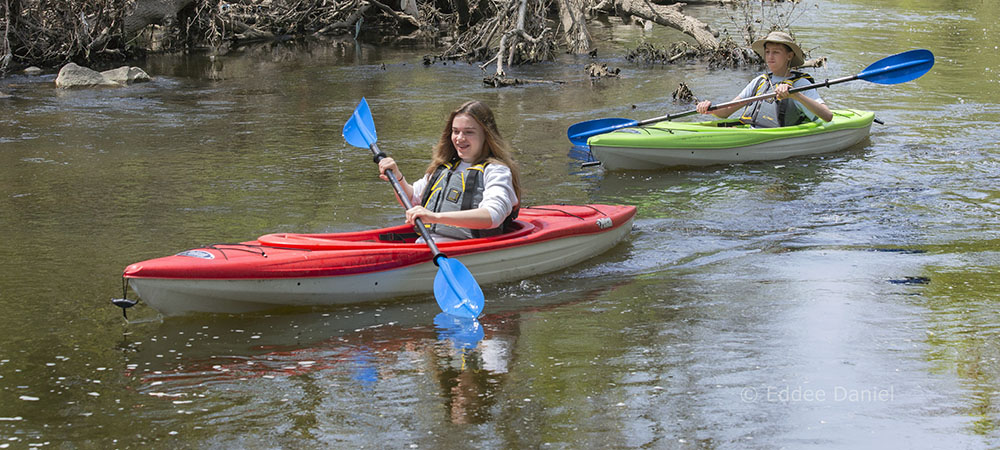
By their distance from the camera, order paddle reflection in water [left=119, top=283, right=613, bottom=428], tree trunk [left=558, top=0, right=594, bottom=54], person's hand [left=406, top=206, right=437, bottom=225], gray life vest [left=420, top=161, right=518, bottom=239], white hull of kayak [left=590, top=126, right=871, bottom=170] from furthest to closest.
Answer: tree trunk [left=558, top=0, right=594, bottom=54]
white hull of kayak [left=590, top=126, right=871, bottom=170]
gray life vest [left=420, top=161, right=518, bottom=239]
person's hand [left=406, top=206, right=437, bottom=225]
paddle reflection in water [left=119, top=283, right=613, bottom=428]

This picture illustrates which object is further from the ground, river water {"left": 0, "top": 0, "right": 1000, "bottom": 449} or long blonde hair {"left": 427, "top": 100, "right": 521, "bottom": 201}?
long blonde hair {"left": 427, "top": 100, "right": 521, "bottom": 201}

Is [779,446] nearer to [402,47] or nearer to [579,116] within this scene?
[579,116]

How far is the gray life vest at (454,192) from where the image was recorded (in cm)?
450

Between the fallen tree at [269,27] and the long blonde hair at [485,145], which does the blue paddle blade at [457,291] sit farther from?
the fallen tree at [269,27]

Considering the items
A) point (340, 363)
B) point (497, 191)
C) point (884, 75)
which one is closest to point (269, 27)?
point (884, 75)

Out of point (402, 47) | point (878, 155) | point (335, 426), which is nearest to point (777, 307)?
point (335, 426)

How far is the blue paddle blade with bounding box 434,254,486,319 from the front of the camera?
163 inches

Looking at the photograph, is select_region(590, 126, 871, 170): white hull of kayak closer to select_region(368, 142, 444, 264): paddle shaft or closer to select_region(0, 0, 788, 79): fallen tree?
select_region(368, 142, 444, 264): paddle shaft

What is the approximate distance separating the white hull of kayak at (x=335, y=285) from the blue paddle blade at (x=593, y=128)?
2466 millimetres

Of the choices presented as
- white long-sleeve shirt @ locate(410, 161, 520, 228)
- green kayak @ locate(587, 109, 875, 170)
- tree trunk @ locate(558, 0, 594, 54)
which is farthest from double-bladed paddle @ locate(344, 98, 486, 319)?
tree trunk @ locate(558, 0, 594, 54)

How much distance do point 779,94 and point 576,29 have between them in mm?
7262

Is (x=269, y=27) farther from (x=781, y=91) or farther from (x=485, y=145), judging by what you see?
(x=485, y=145)

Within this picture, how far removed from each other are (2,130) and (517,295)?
6.15 metres

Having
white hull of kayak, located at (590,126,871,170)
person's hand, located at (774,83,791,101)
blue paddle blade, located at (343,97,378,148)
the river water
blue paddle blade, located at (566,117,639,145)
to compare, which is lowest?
the river water
